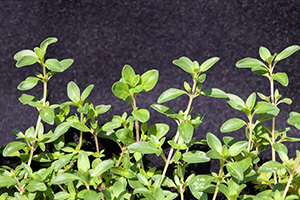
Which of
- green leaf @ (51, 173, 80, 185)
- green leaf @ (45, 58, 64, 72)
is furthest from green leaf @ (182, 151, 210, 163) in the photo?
green leaf @ (45, 58, 64, 72)

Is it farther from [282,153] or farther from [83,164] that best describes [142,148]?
[282,153]

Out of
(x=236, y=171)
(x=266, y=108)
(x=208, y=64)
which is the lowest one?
(x=236, y=171)

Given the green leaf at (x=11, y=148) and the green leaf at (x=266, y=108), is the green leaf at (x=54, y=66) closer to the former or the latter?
the green leaf at (x=11, y=148)

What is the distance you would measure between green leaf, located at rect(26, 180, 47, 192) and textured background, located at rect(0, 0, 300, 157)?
76 centimetres

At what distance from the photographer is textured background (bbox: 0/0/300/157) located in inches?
62.8

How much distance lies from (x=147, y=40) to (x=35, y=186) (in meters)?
1.00

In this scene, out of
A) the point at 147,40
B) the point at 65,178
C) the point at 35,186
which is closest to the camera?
the point at 65,178

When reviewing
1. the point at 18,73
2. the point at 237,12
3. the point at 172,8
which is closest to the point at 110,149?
the point at 18,73

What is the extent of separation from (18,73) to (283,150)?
1218 millimetres

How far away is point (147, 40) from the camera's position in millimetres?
1662

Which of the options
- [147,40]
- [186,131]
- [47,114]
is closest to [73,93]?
[47,114]

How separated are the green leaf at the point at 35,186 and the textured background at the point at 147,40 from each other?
762mm

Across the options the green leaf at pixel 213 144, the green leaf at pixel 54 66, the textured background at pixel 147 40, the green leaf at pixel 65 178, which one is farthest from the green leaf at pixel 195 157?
the textured background at pixel 147 40

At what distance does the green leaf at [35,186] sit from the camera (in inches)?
31.5
